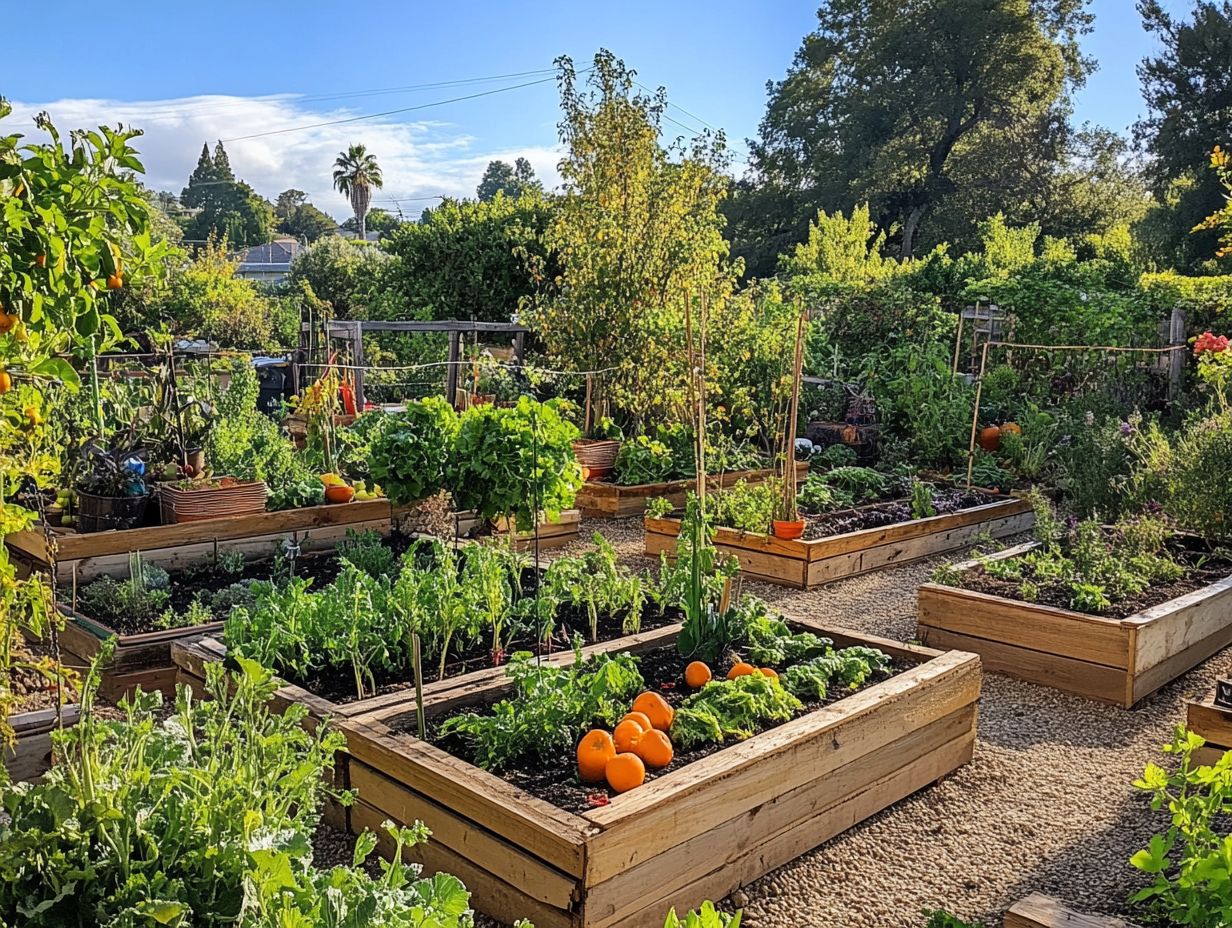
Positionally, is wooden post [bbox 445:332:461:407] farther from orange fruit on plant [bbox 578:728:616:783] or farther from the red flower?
orange fruit on plant [bbox 578:728:616:783]

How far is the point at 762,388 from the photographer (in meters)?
9.63

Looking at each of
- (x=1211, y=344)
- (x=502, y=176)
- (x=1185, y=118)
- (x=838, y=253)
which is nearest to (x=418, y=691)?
(x=1211, y=344)

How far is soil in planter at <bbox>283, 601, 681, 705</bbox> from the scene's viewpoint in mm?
3695

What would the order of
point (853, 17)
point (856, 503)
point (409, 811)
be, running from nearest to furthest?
1. point (409, 811)
2. point (856, 503)
3. point (853, 17)

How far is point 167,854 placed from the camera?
186 cm

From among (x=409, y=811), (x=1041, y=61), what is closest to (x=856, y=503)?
(x=409, y=811)

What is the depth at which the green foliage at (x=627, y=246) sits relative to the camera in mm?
9047

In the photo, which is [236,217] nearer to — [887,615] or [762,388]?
[762,388]

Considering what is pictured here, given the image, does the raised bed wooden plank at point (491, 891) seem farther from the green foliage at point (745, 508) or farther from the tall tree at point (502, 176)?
the tall tree at point (502, 176)

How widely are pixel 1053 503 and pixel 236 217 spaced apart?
2284 inches

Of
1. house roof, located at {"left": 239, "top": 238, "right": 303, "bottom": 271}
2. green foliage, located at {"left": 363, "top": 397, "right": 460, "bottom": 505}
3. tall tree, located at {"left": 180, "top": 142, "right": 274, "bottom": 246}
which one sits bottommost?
green foliage, located at {"left": 363, "top": 397, "right": 460, "bottom": 505}

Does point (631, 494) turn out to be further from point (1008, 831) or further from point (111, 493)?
point (1008, 831)

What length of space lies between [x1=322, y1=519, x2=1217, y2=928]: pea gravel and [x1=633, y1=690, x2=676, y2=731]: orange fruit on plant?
53 centimetres

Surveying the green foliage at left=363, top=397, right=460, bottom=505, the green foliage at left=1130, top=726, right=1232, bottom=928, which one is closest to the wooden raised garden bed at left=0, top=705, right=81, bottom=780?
the green foliage at left=363, top=397, right=460, bottom=505
